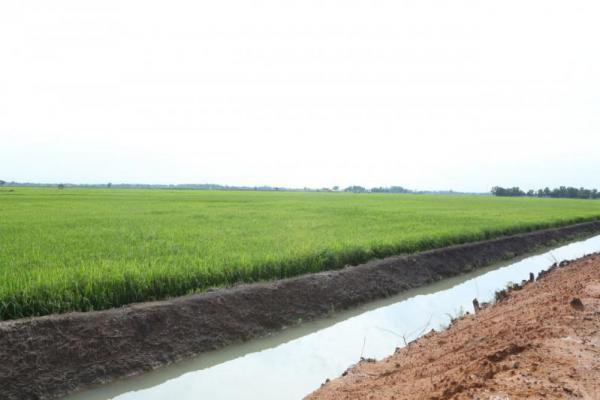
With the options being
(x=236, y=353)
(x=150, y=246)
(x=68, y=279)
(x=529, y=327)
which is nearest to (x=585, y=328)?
(x=529, y=327)

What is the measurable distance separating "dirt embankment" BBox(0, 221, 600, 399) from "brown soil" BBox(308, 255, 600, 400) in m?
1.97

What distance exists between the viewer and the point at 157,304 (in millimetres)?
5449

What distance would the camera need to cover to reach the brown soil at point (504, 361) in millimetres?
2771

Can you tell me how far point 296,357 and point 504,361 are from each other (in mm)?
2645

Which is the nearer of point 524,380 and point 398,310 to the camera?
point 524,380

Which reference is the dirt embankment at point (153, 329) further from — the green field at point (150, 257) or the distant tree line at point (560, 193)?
the distant tree line at point (560, 193)

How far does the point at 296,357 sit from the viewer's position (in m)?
5.30

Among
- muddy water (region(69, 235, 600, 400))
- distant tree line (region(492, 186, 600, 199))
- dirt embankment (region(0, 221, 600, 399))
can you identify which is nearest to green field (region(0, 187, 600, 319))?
dirt embankment (region(0, 221, 600, 399))

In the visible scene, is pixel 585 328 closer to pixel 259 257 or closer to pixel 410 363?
pixel 410 363

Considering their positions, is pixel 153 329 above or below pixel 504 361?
below

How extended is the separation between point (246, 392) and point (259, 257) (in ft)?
10.3

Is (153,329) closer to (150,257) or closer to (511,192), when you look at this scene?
(150,257)

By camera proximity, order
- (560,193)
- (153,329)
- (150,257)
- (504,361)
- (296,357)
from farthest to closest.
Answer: (560,193), (150,257), (296,357), (153,329), (504,361)

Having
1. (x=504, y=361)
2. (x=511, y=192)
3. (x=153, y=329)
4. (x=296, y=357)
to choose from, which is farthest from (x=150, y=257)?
(x=511, y=192)
